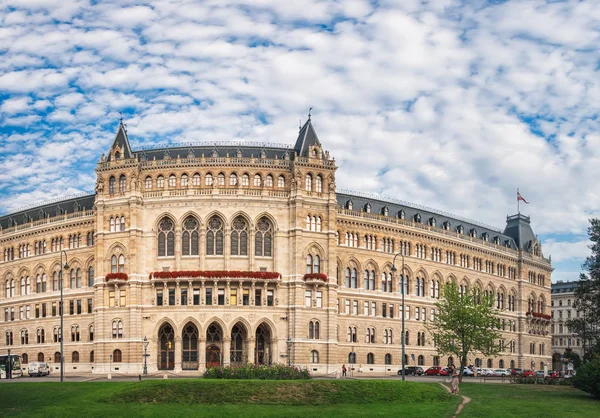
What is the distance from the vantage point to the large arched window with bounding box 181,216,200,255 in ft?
325

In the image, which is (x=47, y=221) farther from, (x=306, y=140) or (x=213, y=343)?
(x=306, y=140)

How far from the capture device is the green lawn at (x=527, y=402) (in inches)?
2025

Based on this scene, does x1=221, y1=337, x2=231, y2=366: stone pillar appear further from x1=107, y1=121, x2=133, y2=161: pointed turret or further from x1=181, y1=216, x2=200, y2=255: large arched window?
x1=107, y1=121, x2=133, y2=161: pointed turret

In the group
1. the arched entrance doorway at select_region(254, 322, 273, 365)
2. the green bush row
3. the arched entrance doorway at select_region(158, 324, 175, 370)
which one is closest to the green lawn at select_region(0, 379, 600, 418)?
the green bush row

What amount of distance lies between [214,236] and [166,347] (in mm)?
14918

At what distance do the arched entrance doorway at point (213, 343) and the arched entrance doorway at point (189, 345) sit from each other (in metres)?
1.55

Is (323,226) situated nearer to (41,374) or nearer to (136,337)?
(136,337)

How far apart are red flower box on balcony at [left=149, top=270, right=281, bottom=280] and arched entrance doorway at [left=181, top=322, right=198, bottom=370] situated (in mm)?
6415

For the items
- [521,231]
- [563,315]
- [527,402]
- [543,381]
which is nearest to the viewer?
[527,402]

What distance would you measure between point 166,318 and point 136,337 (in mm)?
4395

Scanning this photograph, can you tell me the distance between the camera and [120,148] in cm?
10444

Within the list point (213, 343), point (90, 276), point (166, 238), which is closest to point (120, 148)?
point (166, 238)

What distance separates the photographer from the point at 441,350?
89.4 metres

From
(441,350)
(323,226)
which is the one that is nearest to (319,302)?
(323,226)
